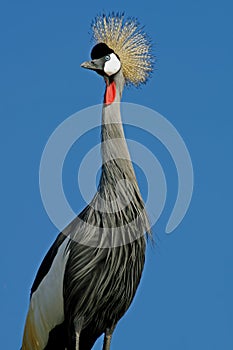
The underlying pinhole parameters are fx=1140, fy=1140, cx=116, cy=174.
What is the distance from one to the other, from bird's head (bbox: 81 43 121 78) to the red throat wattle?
0.06 m

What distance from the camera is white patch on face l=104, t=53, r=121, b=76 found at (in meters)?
7.00

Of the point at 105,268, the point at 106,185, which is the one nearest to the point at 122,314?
the point at 105,268

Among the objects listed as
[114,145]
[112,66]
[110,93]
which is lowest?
[114,145]

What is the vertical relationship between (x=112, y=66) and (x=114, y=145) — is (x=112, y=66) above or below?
above

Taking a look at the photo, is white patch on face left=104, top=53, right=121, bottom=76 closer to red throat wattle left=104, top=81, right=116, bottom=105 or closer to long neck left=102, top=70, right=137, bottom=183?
red throat wattle left=104, top=81, right=116, bottom=105

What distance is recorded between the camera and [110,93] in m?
6.96

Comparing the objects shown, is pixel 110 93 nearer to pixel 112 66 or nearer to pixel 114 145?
pixel 112 66

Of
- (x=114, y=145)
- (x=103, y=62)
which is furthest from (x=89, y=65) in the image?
(x=114, y=145)

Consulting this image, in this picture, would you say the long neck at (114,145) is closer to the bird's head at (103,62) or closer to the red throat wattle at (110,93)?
the red throat wattle at (110,93)

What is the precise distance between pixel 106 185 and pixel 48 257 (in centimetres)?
60

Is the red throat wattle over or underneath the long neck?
over

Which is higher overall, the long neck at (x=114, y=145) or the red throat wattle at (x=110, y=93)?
the red throat wattle at (x=110, y=93)

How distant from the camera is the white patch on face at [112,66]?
700 cm

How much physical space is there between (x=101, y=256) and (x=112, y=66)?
47.5 inches
